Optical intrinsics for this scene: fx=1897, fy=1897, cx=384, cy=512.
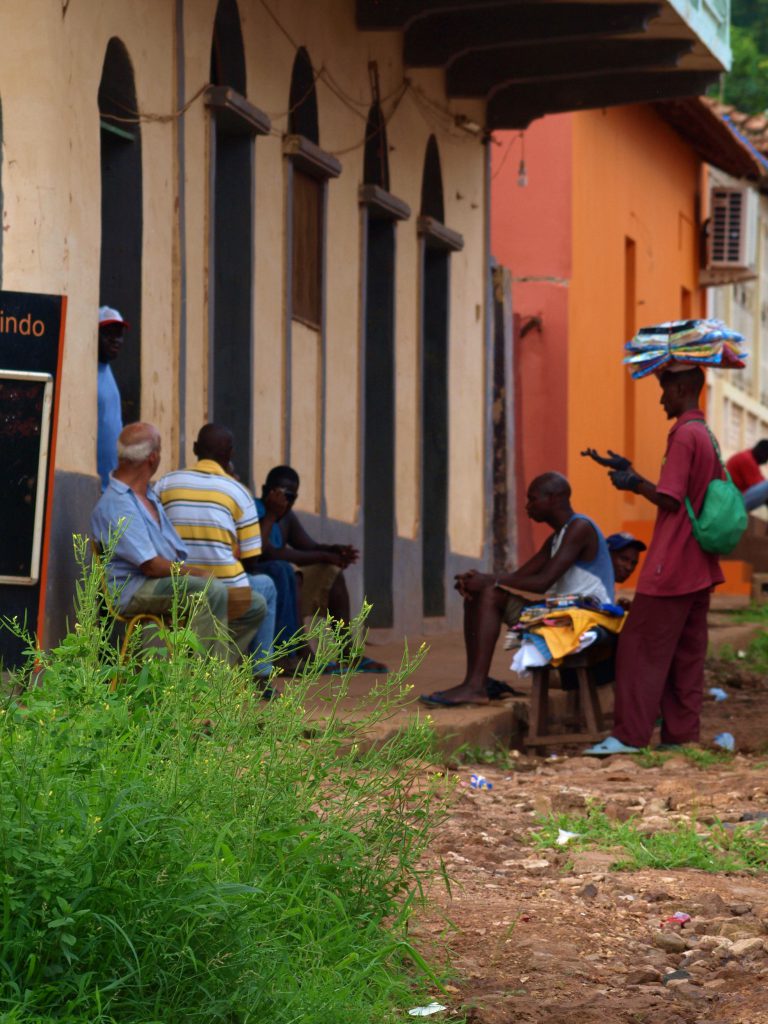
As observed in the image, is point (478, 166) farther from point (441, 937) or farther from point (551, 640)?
point (441, 937)

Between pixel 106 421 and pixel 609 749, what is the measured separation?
8.94ft

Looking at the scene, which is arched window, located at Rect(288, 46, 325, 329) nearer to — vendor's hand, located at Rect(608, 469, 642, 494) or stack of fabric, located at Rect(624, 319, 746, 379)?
stack of fabric, located at Rect(624, 319, 746, 379)

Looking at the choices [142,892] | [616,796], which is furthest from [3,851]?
[616,796]

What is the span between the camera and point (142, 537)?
25.2 feet

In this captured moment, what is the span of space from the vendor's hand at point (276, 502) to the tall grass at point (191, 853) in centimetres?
543

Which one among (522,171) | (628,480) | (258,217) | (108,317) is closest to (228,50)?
(258,217)

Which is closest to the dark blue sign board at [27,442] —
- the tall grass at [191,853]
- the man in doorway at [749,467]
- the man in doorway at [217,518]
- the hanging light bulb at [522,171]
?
the man in doorway at [217,518]

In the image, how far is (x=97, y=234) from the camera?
859 centimetres

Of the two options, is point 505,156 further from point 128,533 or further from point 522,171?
point 128,533

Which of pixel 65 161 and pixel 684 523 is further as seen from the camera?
pixel 684 523

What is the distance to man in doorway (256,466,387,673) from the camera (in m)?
10.1

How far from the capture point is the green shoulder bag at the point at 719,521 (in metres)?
8.48

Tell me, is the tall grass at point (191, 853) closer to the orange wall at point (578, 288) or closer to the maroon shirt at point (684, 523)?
the maroon shirt at point (684, 523)

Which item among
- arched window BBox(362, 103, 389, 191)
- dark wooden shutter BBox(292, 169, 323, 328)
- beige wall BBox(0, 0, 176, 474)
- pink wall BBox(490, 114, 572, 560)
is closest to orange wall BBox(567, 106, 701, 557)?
pink wall BBox(490, 114, 572, 560)
